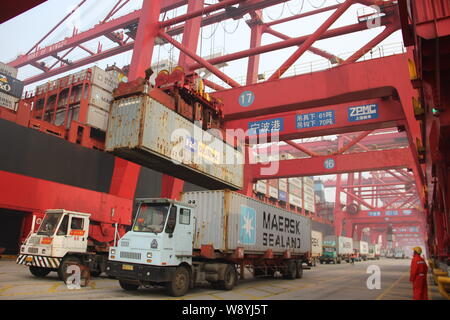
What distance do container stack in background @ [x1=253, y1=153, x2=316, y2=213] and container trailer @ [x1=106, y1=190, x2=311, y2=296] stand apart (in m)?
27.9

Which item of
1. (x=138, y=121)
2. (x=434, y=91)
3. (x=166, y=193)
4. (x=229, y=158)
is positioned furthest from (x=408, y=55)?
(x=166, y=193)

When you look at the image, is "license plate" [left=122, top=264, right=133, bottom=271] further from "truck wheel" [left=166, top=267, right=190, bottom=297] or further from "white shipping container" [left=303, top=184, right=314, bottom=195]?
"white shipping container" [left=303, top=184, right=314, bottom=195]

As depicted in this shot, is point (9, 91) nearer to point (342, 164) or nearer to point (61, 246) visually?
point (61, 246)

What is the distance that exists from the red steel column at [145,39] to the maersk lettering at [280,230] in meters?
11.5

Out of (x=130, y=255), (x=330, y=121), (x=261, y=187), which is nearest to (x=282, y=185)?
(x=261, y=187)

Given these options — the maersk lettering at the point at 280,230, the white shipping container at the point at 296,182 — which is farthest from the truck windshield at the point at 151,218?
the white shipping container at the point at 296,182

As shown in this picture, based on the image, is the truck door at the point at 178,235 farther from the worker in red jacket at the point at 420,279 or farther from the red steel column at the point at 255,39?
the red steel column at the point at 255,39

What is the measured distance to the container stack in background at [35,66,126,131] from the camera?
2458 cm

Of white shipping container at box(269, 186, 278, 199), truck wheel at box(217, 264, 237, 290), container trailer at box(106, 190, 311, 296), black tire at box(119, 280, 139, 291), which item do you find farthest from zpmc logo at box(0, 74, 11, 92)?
white shipping container at box(269, 186, 278, 199)

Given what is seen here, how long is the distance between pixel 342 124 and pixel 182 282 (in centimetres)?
1186

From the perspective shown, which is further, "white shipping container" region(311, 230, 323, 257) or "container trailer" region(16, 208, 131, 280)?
"white shipping container" region(311, 230, 323, 257)

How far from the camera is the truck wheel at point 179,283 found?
30.4ft
